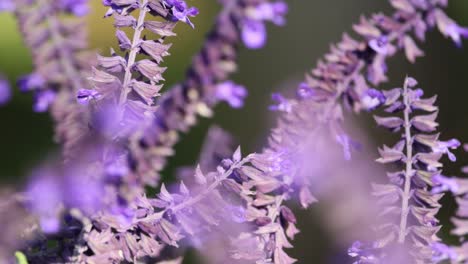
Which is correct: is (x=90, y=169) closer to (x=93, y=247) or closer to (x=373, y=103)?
(x=93, y=247)

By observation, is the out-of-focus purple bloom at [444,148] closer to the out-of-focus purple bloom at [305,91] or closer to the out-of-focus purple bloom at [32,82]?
the out-of-focus purple bloom at [305,91]

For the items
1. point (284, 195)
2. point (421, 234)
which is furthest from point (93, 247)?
point (421, 234)

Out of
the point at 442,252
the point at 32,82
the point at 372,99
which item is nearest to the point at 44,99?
the point at 32,82

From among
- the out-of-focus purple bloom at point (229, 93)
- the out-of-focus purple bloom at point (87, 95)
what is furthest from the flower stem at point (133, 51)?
the out-of-focus purple bloom at point (229, 93)

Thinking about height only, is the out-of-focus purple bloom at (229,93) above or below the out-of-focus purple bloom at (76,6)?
below

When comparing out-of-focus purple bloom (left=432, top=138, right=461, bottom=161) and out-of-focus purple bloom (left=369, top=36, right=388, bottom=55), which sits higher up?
out-of-focus purple bloom (left=369, top=36, right=388, bottom=55)

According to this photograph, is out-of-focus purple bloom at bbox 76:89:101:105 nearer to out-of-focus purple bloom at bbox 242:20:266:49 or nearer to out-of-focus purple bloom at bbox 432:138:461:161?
out-of-focus purple bloom at bbox 242:20:266:49

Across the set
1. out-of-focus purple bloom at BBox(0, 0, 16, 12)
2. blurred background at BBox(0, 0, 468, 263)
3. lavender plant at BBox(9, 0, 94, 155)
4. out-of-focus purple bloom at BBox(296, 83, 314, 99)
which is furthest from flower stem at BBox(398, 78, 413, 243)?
blurred background at BBox(0, 0, 468, 263)
